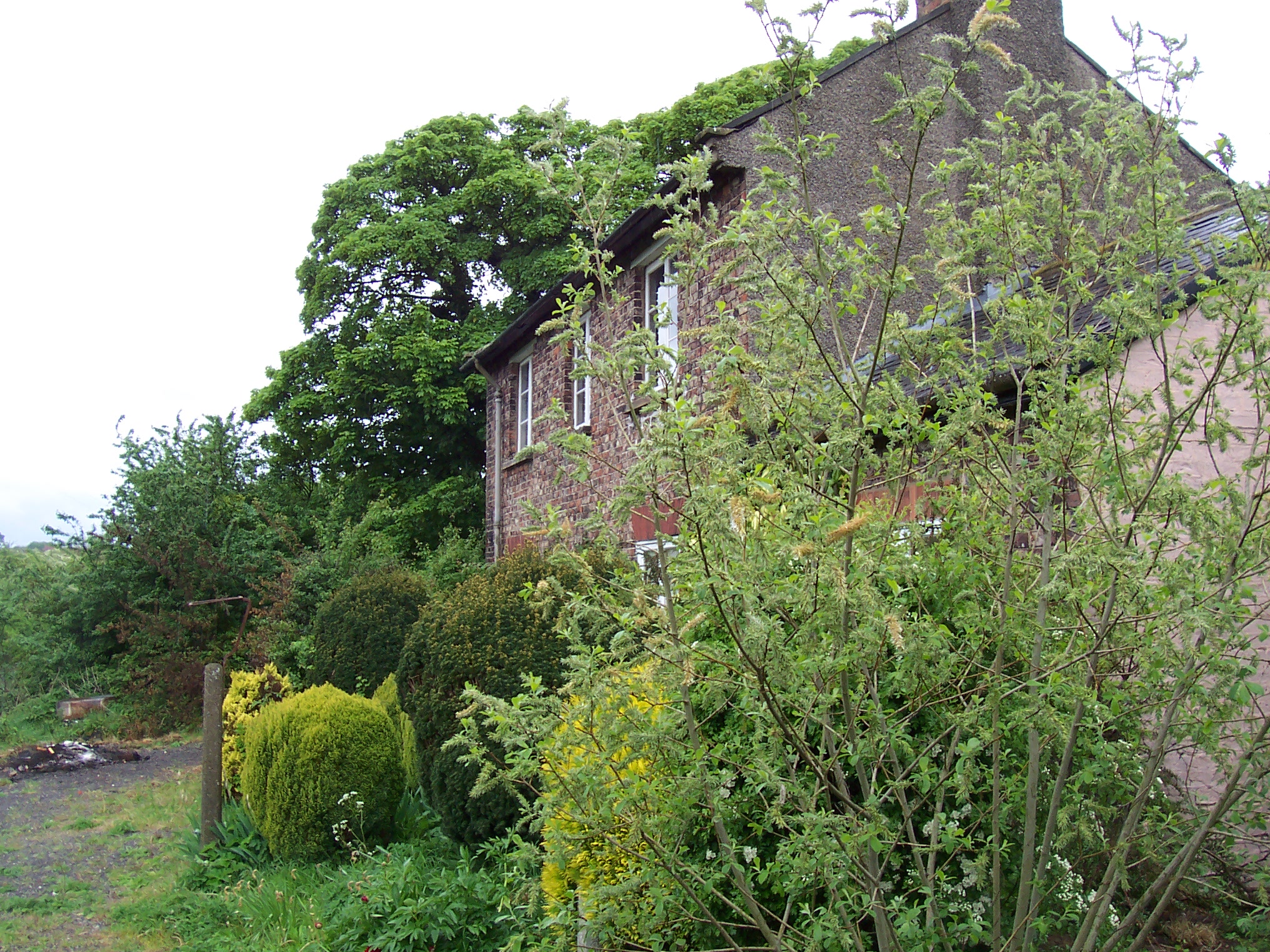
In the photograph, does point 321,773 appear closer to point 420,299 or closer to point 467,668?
point 467,668

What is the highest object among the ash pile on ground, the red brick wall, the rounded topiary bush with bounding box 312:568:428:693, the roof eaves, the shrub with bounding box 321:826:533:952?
the roof eaves

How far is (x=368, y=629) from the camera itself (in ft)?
30.6

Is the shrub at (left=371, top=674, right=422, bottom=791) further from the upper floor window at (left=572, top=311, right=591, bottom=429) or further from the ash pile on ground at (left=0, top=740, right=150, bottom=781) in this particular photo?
the ash pile on ground at (left=0, top=740, right=150, bottom=781)

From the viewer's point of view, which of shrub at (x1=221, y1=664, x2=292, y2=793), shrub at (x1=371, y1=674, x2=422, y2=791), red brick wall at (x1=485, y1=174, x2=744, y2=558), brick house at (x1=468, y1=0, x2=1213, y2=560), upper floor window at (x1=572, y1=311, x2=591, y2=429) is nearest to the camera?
shrub at (x1=371, y1=674, x2=422, y2=791)

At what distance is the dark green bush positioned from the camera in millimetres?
5336

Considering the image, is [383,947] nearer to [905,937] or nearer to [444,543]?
[905,937]

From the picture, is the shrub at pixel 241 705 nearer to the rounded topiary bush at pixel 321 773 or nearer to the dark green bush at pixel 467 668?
the rounded topiary bush at pixel 321 773

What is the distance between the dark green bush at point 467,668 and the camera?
17.5ft

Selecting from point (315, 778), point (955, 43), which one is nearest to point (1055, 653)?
point (955, 43)

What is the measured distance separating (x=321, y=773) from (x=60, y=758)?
8.52 m

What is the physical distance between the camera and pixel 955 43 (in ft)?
7.84

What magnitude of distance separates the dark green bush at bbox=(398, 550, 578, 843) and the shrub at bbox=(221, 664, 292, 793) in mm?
2918

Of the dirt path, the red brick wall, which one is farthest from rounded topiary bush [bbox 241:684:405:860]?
the red brick wall

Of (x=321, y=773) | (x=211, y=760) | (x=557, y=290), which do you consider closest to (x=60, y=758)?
(x=211, y=760)
